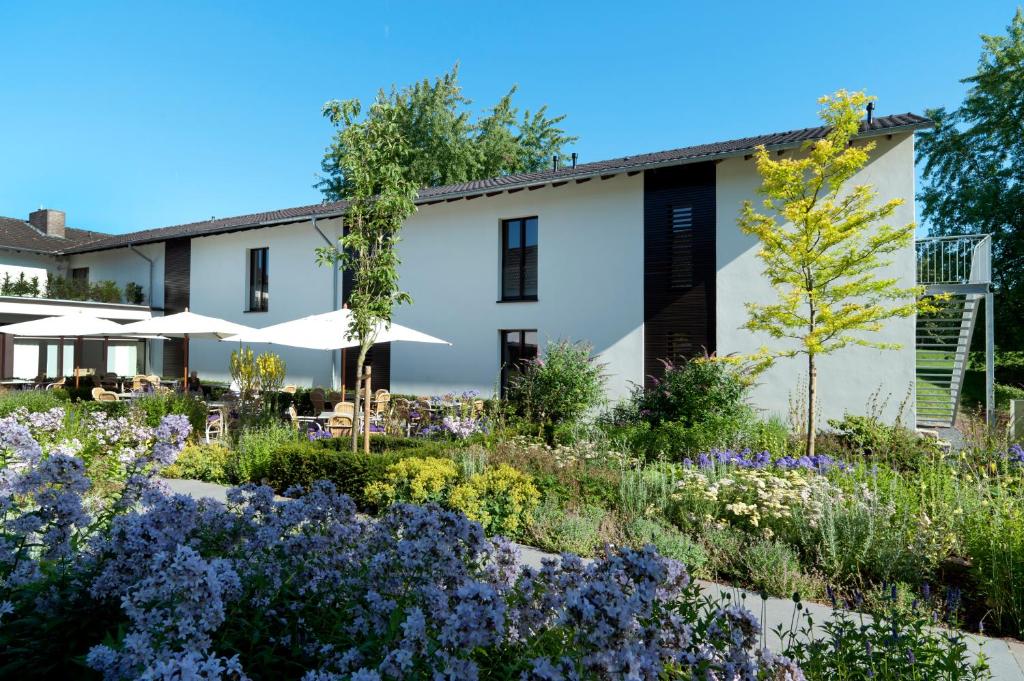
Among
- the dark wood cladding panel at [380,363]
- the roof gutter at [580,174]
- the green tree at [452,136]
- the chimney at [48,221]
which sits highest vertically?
the green tree at [452,136]

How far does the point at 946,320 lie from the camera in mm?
12156

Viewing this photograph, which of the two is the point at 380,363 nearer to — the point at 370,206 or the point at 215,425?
the point at 215,425

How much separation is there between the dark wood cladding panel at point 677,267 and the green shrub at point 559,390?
6.65 ft

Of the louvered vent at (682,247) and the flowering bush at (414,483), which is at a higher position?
the louvered vent at (682,247)

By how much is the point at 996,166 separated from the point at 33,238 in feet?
124

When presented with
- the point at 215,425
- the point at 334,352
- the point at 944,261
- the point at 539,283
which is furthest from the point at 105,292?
the point at 944,261

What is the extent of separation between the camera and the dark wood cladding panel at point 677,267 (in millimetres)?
12203

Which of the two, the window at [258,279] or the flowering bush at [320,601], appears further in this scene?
the window at [258,279]

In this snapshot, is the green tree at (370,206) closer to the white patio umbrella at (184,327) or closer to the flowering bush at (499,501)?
the flowering bush at (499,501)

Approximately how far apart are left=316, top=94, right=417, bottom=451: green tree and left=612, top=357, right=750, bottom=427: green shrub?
4696mm

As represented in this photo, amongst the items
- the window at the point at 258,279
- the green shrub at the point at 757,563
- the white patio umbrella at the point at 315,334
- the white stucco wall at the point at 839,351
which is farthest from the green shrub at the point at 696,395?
the window at the point at 258,279

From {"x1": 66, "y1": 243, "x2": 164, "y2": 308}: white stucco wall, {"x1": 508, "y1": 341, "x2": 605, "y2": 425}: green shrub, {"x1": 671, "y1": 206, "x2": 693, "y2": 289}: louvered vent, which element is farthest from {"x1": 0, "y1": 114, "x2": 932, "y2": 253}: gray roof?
{"x1": 508, "y1": 341, "x2": 605, "y2": 425}: green shrub

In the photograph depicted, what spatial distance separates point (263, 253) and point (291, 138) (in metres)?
7.11

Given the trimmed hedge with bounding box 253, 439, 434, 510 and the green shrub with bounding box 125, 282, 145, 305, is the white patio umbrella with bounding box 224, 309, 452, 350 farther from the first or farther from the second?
the green shrub with bounding box 125, 282, 145, 305
